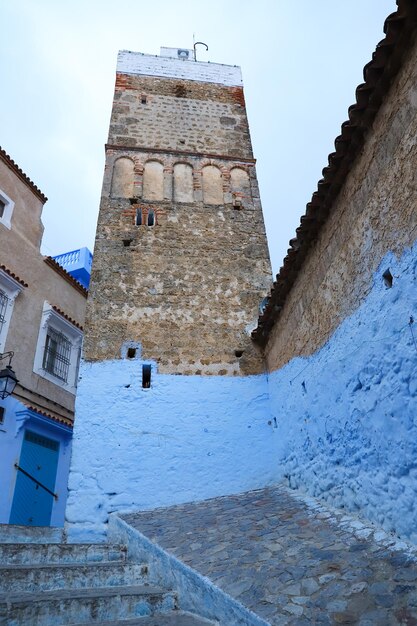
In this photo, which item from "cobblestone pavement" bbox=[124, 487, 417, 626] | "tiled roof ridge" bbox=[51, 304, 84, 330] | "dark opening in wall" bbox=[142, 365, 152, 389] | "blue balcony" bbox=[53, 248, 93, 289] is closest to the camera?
"cobblestone pavement" bbox=[124, 487, 417, 626]

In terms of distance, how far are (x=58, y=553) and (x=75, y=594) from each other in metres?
1.07

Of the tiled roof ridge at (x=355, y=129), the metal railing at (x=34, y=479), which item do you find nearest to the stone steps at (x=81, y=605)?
the tiled roof ridge at (x=355, y=129)

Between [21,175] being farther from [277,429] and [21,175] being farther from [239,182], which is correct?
[277,429]

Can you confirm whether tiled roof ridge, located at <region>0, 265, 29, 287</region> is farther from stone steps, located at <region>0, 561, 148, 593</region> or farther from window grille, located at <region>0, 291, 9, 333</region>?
stone steps, located at <region>0, 561, 148, 593</region>

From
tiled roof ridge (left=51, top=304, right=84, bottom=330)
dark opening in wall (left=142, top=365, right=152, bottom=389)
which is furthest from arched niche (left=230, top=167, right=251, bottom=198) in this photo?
tiled roof ridge (left=51, top=304, right=84, bottom=330)

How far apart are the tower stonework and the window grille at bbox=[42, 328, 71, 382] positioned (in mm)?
2951

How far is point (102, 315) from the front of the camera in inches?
276

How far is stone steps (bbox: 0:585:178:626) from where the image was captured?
2.56m

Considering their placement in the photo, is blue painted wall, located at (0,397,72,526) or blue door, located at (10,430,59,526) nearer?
blue painted wall, located at (0,397,72,526)

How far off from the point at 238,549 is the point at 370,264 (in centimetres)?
259

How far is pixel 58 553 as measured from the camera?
3965 mm

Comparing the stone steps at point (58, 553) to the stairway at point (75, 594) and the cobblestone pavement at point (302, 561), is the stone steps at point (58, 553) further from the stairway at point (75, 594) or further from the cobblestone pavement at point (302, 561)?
the cobblestone pavement at point (302, 561)

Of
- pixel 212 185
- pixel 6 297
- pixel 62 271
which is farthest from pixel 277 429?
pixel 62 271

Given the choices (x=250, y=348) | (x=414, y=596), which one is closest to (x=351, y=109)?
(x=414, y=596)
